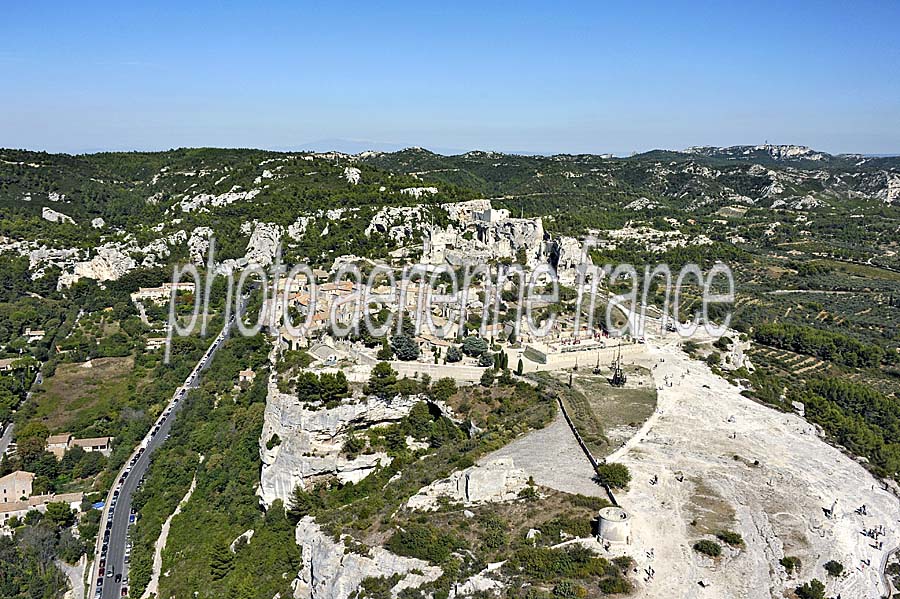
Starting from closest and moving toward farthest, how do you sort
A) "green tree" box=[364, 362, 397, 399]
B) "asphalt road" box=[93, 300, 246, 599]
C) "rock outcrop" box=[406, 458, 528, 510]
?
1. "rock outcrop" box=[406, 458, 528, 510]
2. "green tree" box=[364, 362, 397, 399]
3. "asphalt road" box=[93, 300, 246, 599]

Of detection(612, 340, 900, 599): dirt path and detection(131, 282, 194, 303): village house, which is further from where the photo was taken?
detection(131, 282, 194, 303): village house

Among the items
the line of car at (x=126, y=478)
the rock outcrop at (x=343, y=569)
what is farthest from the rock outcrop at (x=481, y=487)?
the line of car at (x=126, y=478)

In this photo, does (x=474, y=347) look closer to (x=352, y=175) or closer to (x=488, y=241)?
(x=488, y=241)

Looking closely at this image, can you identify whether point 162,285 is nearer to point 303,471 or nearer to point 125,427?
point 125,427

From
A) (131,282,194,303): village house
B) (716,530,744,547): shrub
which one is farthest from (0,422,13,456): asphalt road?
(716,530,744,547): shrub

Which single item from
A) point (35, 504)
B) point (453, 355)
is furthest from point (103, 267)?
point (453, 355)

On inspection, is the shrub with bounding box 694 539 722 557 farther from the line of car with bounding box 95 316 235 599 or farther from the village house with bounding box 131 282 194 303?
the village house with bounding box 131 282 194 303
